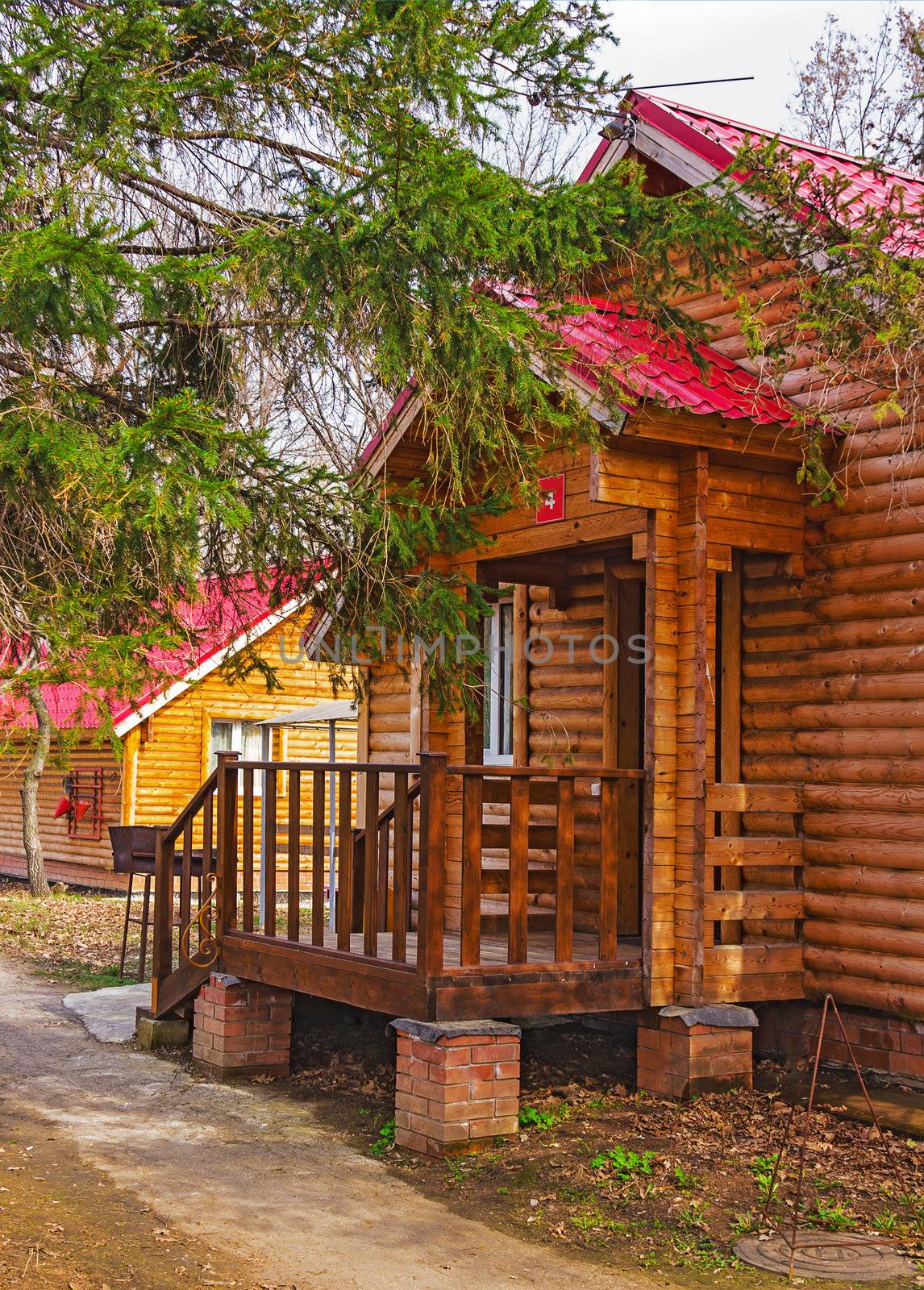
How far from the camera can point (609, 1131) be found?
24.5ft

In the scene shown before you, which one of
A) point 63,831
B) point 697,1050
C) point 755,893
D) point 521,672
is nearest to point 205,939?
point 521,672

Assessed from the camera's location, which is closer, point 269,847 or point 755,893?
point 755,893

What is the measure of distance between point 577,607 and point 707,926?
126 inches

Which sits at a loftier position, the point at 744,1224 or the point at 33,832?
the point at 33,832

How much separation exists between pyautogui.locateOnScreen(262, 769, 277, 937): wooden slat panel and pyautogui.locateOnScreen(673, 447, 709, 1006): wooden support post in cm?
258

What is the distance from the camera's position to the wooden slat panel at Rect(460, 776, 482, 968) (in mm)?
7383

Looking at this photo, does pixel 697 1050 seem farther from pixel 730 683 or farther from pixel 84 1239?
pixel 84 1239

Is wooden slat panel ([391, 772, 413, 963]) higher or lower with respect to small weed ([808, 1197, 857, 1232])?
higher

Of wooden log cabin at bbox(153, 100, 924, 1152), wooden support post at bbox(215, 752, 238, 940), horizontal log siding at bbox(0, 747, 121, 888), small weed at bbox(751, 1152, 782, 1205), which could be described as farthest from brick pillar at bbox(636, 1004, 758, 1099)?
horizontal log siding at bbox(0, 747, 121, 888)

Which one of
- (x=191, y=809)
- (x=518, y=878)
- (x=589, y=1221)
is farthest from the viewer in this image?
(x=191, y=809)

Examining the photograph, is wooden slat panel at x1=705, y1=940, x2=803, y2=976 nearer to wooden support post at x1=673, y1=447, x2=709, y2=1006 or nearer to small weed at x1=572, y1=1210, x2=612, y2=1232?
wooden support post at x1=673, y1=447, x2=709, y2=1006

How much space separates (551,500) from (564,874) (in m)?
2.36

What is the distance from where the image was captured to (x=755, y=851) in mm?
8344

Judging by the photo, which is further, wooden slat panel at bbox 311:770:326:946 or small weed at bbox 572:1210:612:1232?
wooden slat panel at bbox 311:770:326:946
